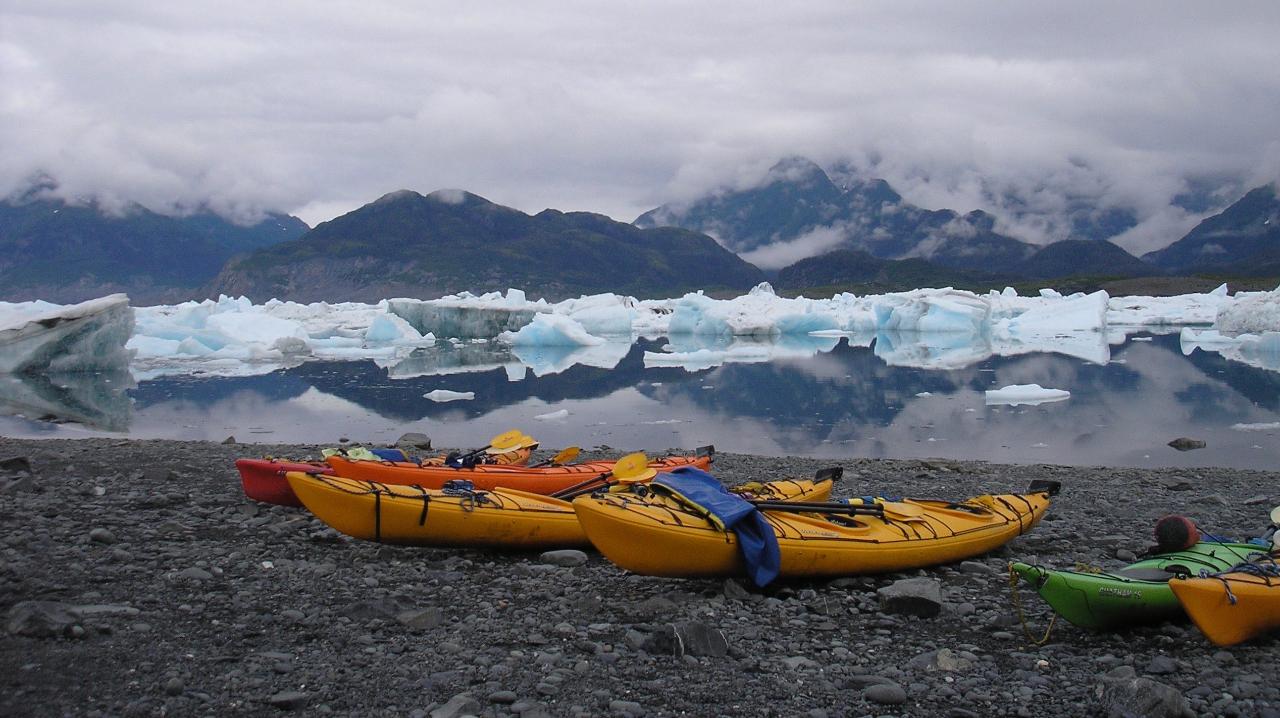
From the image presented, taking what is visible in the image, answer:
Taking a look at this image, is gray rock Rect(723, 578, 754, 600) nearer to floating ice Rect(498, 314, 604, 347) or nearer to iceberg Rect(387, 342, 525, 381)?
iceberg Rect(387, 342, 525, 381)

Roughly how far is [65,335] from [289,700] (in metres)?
20.5

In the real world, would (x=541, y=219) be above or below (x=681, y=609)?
above

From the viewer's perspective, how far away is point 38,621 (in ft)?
11.7

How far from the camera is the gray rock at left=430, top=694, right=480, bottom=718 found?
3082 millimetres

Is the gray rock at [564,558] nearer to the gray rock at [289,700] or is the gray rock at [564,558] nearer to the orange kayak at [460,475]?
the orange kayak at [460,475]

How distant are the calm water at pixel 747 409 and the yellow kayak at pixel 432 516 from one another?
6.14 metres

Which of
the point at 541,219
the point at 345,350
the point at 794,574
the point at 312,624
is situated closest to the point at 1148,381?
the point at 794,574

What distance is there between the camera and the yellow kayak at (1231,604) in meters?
3.59

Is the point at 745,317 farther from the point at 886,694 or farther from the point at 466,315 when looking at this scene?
the point at 886,694

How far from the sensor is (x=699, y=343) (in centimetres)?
3612

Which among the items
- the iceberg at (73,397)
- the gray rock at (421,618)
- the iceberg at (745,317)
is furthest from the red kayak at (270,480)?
the iceberg at (745,317)

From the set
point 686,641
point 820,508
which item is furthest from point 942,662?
point 820,508

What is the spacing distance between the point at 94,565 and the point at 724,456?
22.4ft

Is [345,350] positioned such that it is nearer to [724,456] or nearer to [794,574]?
[724,456]
